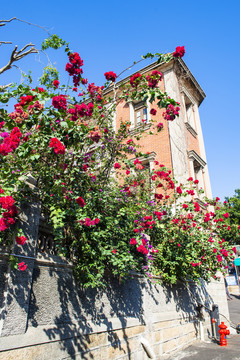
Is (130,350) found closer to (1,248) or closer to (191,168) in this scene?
(1,248)

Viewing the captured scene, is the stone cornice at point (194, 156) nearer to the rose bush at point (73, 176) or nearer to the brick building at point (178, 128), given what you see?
the brick building at point (178, 128)

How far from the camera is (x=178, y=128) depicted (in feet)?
37.2

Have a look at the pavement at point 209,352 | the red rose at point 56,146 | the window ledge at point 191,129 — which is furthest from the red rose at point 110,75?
the window ledge at point 191,129

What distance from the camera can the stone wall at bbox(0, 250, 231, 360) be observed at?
10.3 ft

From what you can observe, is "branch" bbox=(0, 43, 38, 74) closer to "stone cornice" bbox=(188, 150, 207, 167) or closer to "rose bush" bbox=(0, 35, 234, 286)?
"rose bush" bbox=(0, 35, 234, 286)

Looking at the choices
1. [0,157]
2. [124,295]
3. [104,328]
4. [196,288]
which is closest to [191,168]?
[196,288]

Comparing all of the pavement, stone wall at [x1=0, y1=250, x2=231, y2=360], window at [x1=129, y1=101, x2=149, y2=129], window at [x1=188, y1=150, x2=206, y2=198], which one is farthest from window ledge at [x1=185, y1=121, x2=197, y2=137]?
the pavement

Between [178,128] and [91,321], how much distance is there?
9.41m

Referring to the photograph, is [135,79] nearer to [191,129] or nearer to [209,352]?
[209,352]

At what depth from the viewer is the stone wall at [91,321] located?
3.13 metres

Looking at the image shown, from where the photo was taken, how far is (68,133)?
3664 millimetres

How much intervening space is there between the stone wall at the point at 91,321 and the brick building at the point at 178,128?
548 cm

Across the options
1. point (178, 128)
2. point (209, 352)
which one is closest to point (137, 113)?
point (178, 128)

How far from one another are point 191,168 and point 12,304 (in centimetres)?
963
